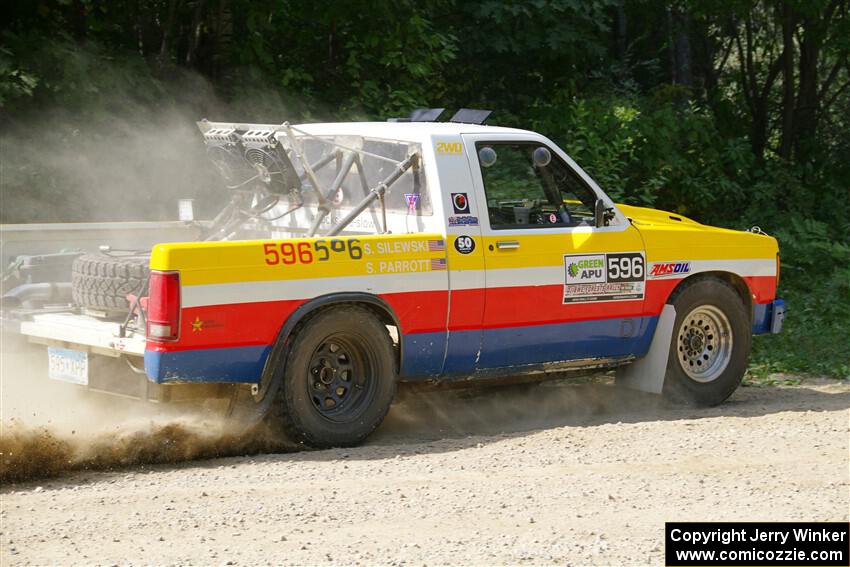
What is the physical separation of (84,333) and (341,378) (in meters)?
Answer: 1.52

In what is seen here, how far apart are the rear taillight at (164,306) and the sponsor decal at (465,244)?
1867 mm

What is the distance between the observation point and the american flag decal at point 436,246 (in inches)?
308

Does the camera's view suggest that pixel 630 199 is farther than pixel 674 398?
Yes

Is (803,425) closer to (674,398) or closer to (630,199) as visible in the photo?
(674,398)

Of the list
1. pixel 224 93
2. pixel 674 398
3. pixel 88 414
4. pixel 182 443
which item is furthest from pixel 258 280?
pixel 224 93

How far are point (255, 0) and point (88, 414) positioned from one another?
6.92 metres


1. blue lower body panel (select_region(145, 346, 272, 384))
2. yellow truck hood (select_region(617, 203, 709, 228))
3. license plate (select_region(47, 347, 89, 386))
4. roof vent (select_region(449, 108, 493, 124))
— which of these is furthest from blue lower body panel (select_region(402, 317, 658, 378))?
license plate (select_region(47, 347, 89, 386))

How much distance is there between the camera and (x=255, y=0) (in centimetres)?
1378

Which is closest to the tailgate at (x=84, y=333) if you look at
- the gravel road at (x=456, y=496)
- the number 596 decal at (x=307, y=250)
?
the gravel road at (x=456, y=496)

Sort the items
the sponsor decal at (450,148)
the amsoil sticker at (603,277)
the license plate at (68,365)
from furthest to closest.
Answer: the amsoil sticker at (603,277)
the sponsor decal at (450,148)
the license plate at (68,365)

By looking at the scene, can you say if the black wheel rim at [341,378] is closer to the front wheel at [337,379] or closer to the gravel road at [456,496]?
the front wheel at [337,379]

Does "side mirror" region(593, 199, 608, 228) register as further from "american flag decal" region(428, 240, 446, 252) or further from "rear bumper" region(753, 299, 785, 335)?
"rear bumper" region(753, 299, 785, 335)

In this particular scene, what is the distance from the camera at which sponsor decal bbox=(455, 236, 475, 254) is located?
794cm

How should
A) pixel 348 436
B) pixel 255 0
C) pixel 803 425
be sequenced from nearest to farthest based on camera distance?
pixel 348 436 < pixel 803 425 < pixel 255 0
